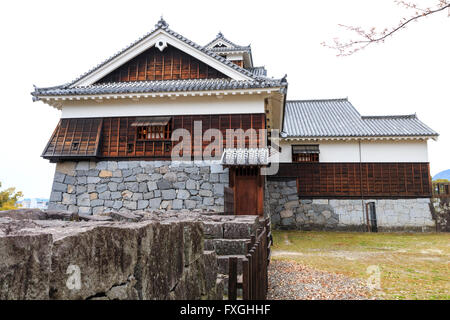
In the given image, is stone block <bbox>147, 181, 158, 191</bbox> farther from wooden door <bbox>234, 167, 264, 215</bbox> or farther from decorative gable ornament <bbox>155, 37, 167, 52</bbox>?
decorative gable ornament <bbox>155, 37, 167, 52</bbox>

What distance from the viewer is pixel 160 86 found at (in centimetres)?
1290

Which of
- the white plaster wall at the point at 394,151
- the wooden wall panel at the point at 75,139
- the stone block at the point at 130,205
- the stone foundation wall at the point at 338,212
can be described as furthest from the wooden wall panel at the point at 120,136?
the white plaster wall at the point at 394,151

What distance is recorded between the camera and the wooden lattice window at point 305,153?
18.9 metres

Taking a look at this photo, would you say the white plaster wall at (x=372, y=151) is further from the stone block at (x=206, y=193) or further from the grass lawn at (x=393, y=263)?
the stone block at (x=206, y=193)

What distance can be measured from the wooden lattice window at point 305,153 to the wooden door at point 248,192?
24.9 ft

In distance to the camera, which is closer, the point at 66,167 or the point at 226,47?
the point at 66,167

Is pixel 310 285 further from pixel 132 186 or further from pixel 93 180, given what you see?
pixel 93 180

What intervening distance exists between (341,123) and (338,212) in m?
6.33

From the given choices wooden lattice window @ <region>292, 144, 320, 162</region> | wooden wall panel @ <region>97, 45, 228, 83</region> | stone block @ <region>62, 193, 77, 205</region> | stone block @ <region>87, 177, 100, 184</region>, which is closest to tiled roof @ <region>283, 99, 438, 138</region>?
wooden lattice window @ <region>292, 144, 320, 162</region>

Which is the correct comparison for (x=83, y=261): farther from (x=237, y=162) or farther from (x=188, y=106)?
(x=188, y=106)

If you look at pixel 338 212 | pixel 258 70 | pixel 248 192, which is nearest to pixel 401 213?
pixel 338 212

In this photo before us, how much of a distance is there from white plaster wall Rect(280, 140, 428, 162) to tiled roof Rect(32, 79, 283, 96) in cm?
817

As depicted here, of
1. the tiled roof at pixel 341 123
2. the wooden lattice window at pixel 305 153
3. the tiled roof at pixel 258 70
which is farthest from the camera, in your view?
the tiled roof at pixel 258 70
